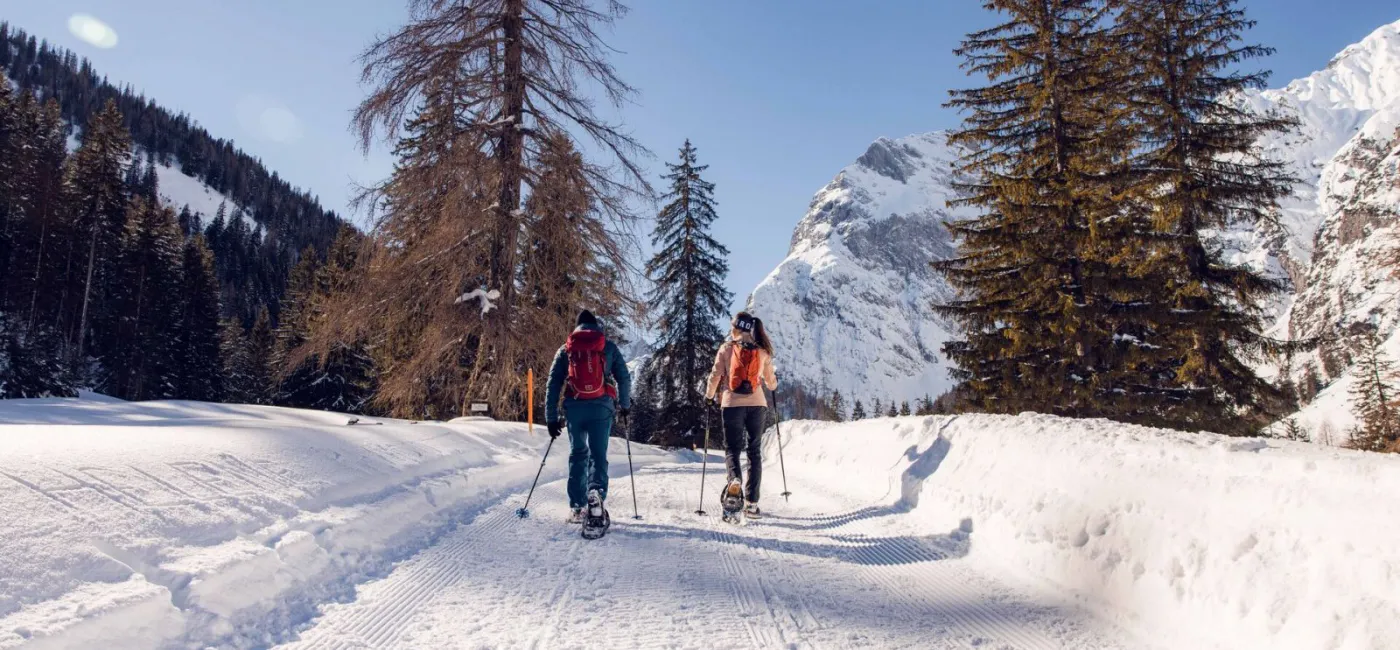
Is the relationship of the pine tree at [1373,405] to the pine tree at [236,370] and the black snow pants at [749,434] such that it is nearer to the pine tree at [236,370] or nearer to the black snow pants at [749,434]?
the black snow pants at [749,434]

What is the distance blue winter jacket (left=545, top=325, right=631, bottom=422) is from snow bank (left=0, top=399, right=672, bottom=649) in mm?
1410

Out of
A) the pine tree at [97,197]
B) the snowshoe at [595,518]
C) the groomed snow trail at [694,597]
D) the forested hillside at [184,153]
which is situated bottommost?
the groomed snow trail at [694,597]

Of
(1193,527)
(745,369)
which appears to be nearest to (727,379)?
(745,369)

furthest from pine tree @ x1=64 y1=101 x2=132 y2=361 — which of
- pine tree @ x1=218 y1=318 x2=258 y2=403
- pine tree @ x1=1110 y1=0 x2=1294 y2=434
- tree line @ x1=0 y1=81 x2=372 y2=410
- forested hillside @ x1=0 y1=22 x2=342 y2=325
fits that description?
forested hillside @ x1=0 y1=22 x2=342 y2=325

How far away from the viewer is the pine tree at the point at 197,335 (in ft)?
119

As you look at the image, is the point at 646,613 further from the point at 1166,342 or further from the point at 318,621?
the point at 1166,342

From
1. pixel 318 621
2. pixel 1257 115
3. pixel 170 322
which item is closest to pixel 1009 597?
pixel 318 621

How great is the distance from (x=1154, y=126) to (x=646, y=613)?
1470cm

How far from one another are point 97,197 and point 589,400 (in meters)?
40.4

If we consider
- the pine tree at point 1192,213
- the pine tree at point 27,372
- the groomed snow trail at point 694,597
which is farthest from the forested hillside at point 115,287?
the pine tree at point 1192,213

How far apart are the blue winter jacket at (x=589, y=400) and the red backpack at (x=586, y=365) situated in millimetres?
64

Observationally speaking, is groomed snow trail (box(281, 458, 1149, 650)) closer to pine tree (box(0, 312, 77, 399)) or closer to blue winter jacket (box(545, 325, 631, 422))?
blue winter jacket (box(545, 325, 631, 422))

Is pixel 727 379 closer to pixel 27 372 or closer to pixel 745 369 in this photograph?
pixel 745 369

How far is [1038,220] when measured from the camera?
41.3ft
